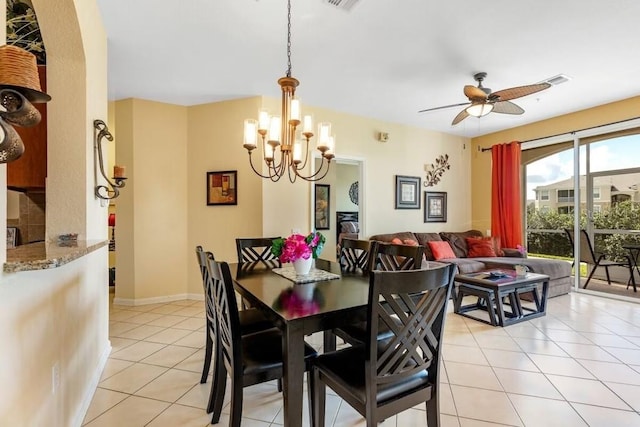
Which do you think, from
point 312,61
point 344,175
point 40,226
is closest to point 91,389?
point 40,226

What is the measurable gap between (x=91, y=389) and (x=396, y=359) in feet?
6.57

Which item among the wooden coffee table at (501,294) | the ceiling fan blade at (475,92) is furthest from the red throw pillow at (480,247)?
the ceiling fan blade at (475,92)

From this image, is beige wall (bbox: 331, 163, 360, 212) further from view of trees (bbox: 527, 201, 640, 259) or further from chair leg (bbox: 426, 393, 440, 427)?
chair leg (bbox: 426, 393, 440, 427)

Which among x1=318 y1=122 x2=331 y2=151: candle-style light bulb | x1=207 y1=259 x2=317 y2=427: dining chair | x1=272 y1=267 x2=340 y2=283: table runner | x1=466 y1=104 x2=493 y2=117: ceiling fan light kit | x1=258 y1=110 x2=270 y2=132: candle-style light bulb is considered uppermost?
x1=466 y1=104 x2=493 y2=117: ceiling fan light kit

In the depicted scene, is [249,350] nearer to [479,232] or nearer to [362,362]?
[362,362]

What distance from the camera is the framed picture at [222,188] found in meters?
4.16

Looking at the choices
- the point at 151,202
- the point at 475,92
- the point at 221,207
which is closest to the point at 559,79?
the point at 475,92

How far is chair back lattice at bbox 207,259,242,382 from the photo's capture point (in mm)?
1504

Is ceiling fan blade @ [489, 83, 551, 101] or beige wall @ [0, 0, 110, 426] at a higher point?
ceiling fan blade @ [489, 83, 551, 101]

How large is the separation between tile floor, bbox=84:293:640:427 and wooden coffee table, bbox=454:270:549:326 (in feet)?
0.46

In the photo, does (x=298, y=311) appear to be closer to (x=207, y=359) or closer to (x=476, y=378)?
(x=207, y=359)

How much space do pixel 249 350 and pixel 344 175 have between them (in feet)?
19.8

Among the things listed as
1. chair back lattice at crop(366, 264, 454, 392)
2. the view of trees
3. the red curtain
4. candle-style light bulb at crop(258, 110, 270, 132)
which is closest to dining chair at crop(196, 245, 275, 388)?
chair back lattice at crop(366, 264, 454, 392)

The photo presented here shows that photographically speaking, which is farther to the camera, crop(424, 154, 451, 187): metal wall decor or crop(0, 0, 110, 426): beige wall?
crop(424, 154, 451, 187): metal wall decor
